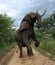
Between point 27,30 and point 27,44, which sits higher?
point 27,30

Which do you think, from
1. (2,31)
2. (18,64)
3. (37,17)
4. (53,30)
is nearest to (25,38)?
(37,17)

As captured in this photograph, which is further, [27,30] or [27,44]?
[27,30]

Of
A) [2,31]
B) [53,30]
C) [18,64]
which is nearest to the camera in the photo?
[18,64]

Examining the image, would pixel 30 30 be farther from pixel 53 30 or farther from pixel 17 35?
pixel 53 30

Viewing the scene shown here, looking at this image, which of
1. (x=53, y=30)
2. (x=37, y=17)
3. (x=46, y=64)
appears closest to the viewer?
(x=46, y=64)

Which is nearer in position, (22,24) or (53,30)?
(22,24)

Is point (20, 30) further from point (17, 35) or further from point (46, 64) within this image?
point (46, 64)

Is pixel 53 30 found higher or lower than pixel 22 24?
lower

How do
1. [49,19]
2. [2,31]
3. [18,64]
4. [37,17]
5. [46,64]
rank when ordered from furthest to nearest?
[49,19] → [2,31] → [37,17] → [18,64] → [46,64]

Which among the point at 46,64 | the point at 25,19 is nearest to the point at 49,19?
the point at 25,19

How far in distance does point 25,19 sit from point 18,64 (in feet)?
10.5

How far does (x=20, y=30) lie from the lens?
12.7 metres

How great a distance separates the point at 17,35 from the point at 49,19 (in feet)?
141

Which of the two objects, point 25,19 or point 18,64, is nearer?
point 18,64
